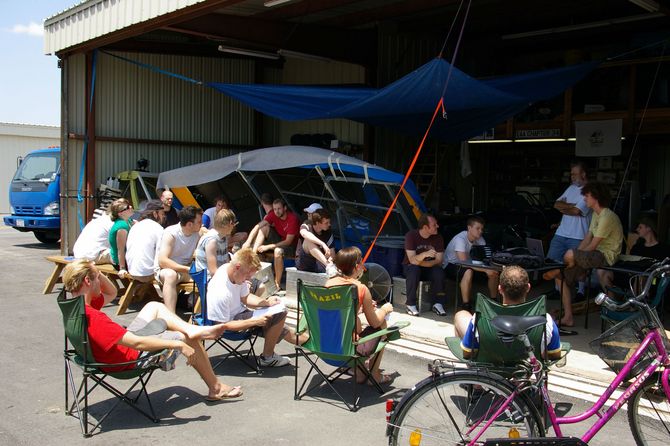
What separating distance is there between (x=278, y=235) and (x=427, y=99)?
2689 millimetres

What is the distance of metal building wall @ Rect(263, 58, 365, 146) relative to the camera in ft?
43.1

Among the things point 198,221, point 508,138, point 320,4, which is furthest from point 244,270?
point 508,138

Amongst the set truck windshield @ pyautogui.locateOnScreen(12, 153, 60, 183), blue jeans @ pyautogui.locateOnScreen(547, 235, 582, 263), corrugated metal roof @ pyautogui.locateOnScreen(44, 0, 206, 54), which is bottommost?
blue jeans @ pyautogui.locateOnScreen(547, 235, 582, 263)

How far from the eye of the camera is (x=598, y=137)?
10.1 meters

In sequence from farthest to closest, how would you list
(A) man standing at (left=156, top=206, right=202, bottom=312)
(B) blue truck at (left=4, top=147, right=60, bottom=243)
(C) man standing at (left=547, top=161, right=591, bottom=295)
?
(B) blue truck at (left=4, top=147, right=60, bottom=243), (C) man standing at (left=547, top=161, right=591, bottom=295), (A) man standing at (left=156, top=206, right=202, bottom=312)

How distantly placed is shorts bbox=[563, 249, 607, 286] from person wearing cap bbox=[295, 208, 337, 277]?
2.55 m

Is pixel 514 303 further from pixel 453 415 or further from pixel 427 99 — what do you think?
pixel 427 99

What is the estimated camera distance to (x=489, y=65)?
13.0 metres

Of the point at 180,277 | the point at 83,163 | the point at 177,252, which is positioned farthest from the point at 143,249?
the point at 83,163

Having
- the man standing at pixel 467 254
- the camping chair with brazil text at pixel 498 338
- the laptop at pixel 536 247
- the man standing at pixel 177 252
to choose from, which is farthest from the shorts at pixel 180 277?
the camping chair with brazil text at pixel 498 338

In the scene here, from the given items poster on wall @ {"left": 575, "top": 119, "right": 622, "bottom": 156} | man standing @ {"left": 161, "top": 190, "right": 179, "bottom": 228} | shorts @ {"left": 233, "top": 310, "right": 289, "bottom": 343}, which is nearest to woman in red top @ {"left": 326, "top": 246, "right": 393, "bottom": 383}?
shorts @ {"left": 233, "top": 310, "right": 289, "bottom": 343}

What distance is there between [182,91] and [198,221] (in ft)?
23.6

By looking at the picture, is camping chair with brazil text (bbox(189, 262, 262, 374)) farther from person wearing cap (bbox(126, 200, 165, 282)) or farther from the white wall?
the white wall

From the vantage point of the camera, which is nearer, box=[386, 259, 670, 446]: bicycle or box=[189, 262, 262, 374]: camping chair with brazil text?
box=[386, 259, 670, 446]: bicycle
